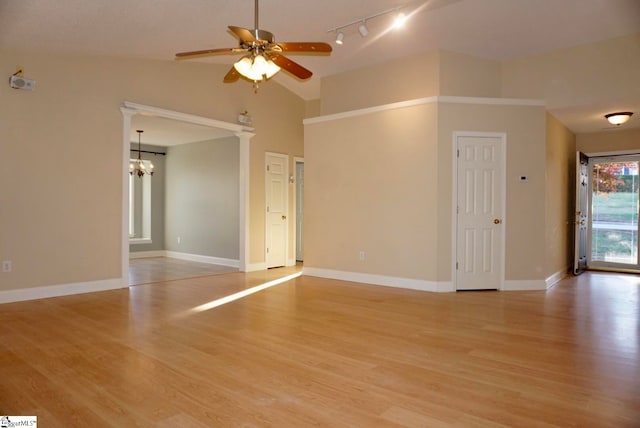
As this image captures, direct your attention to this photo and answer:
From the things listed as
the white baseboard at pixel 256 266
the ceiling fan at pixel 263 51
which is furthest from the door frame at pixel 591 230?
the ceiling fan at pixel 263 51

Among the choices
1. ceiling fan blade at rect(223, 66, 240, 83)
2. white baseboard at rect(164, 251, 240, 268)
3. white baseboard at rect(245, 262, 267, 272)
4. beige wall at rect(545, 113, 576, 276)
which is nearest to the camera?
ceiling fan blade at rect(223, 66, 240, 83)

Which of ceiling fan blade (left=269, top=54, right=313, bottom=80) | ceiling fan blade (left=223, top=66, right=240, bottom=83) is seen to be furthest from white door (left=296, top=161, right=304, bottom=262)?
ceiling fan blade (left=269, top=54, right=313, bottom=80)

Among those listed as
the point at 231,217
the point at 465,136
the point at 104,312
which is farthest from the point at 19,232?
the point at 465,136

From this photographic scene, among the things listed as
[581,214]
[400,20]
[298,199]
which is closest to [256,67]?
[400,20]

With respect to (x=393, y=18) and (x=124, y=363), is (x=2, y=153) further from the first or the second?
(x=393, y=18)

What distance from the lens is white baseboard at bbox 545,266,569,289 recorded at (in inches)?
231

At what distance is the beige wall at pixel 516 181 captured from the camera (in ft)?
18.2

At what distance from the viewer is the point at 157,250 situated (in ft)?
31.8

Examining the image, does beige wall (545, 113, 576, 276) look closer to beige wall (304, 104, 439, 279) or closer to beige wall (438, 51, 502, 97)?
beige wall (438, 51, 502, 97)

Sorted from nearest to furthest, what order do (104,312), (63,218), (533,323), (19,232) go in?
(533,323) → (104,312) → (19,232) → (63,218)

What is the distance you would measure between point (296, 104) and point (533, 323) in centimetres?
589

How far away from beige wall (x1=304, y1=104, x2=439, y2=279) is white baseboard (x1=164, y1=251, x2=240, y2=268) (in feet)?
6.33

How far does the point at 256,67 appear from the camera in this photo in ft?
10.9

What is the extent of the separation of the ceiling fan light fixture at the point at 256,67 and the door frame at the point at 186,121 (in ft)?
9.44
